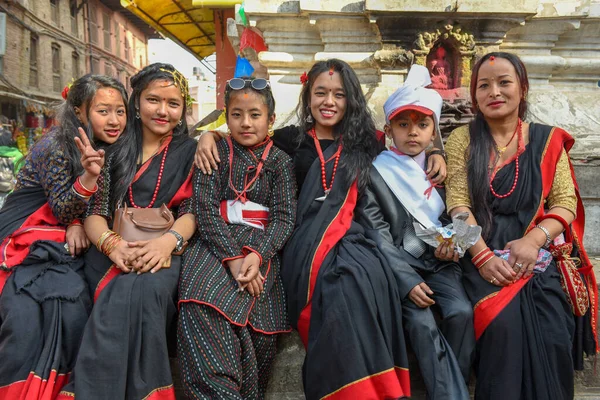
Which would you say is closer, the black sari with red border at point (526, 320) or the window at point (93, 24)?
the black sari with red border at point (526, 320)

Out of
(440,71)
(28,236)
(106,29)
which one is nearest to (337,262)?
(28,236)

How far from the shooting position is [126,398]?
7.14 feet

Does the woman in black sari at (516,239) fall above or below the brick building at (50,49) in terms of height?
below

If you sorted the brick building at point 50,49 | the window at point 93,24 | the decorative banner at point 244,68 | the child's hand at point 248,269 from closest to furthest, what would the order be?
the child's hand at point 248,269 < the decorative banner at point 244,68 < the brick building at point 50,49 < the window at point 93,24

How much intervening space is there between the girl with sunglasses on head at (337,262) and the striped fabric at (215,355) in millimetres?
254

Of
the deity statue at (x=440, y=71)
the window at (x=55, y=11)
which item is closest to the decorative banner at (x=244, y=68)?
the deity statue at (x=440, y=71)

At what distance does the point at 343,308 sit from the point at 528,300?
0.84 metres

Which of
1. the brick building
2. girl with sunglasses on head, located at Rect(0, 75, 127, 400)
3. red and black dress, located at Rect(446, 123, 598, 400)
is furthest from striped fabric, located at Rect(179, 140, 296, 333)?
the brick building

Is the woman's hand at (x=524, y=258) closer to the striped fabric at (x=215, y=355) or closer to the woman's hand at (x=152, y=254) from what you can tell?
the striped fabric at (x=215, y=355)

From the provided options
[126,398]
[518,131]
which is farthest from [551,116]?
[126,398]

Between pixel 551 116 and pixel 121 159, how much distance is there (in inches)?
128

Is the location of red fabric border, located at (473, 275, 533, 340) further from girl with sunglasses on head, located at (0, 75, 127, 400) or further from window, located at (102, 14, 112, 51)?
window, located at (102, 14, 112, 51)

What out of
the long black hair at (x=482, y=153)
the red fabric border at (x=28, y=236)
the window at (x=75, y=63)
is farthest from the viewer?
the window at (x=75, y=63)

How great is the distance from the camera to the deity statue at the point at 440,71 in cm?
407
